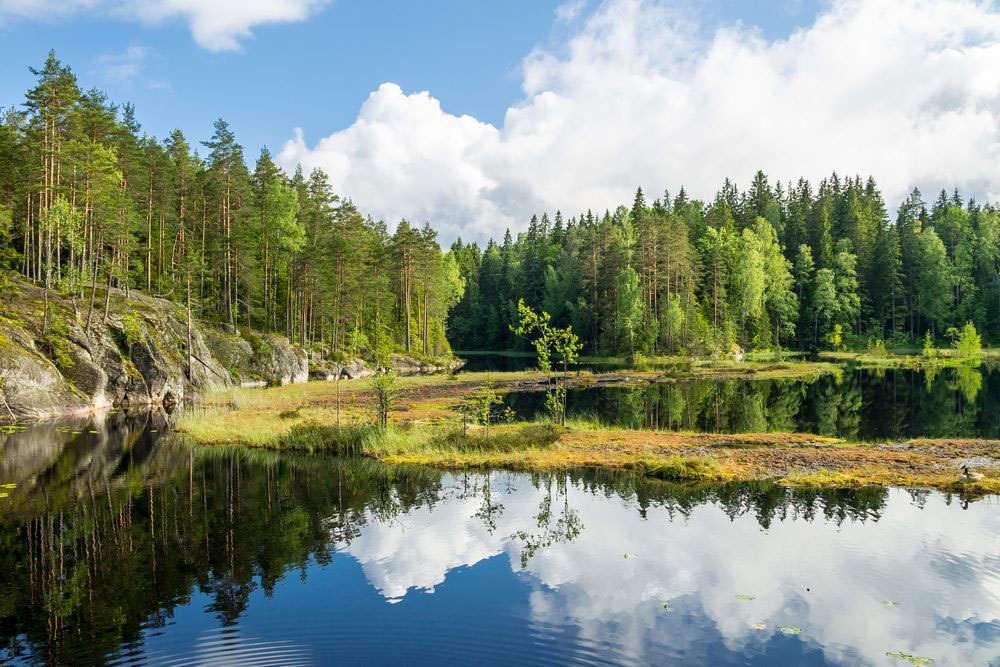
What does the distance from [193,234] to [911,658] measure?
65520 mm

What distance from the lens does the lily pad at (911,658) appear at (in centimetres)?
870

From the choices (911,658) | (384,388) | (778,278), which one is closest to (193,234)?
(384,388)

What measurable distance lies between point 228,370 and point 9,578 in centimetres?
4033

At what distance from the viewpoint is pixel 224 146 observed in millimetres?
56688

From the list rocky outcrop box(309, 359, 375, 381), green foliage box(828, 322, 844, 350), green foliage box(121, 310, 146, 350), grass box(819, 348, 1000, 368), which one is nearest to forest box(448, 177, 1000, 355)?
green foliage box(828, 322, 844, 350)

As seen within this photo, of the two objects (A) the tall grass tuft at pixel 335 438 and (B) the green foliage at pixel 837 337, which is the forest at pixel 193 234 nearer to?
(A) the tall grass tuft at pixel 335 438

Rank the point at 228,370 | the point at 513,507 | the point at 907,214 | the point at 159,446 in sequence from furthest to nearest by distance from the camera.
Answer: the point at 907,214 < the point at 228,370 < the point at 159,446 < the point at 513,507

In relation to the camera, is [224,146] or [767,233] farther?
[767,233]

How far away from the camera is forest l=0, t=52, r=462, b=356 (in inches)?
1598

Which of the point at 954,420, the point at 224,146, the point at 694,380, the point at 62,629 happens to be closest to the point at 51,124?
the point at 224,146

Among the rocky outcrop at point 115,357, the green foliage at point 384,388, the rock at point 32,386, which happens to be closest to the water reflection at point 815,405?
the green foliage at point 384,388

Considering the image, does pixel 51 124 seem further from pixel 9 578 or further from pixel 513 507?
pixel 513 507

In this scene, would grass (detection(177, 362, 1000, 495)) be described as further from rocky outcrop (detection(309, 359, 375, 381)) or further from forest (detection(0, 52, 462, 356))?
rocky outcrop (detection(309, 359, 375, 381))

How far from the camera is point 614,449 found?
23.0 metres
